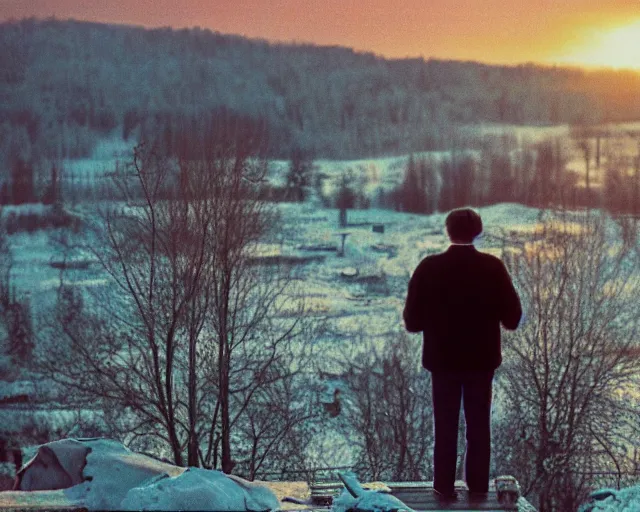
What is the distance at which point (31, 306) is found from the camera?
1497 inches

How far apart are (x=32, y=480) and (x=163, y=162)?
38.5 feet

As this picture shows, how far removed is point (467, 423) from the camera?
4.57 meters

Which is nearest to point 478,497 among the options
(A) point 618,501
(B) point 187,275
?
(A) point 618,501

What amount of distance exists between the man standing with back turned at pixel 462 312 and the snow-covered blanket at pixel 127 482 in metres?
1.24

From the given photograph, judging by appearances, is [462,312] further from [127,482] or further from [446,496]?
[127,482]

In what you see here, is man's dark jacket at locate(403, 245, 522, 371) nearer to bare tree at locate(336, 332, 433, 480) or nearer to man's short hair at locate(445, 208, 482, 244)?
man's short hair at locate(445, 208, 482, 244)

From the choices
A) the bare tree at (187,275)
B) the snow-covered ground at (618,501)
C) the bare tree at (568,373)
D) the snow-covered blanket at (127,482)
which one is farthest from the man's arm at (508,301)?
the bare tree at (568,373)

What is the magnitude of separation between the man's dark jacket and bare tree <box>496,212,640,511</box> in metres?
15.3

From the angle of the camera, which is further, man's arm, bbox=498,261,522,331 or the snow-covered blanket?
man's arm, bbox=498,261,522,331

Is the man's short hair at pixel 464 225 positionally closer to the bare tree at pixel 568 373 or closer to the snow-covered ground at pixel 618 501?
the snow-covered ground at pixel 618 501

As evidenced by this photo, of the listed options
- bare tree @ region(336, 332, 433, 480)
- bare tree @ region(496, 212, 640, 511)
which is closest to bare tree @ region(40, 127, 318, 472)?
bare tree @ region(336, 332, 433, 480)

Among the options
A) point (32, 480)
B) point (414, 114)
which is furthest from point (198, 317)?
point (414, 114)

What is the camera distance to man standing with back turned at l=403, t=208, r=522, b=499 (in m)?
4.38

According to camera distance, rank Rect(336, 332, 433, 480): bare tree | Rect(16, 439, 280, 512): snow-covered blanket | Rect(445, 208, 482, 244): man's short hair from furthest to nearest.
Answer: Rect(336, 332, 433, 480): bare tree, Rect(445, 208, 482, 244): man's short hair, Rect(16, 439, 280, 512): snow-covered blanket
